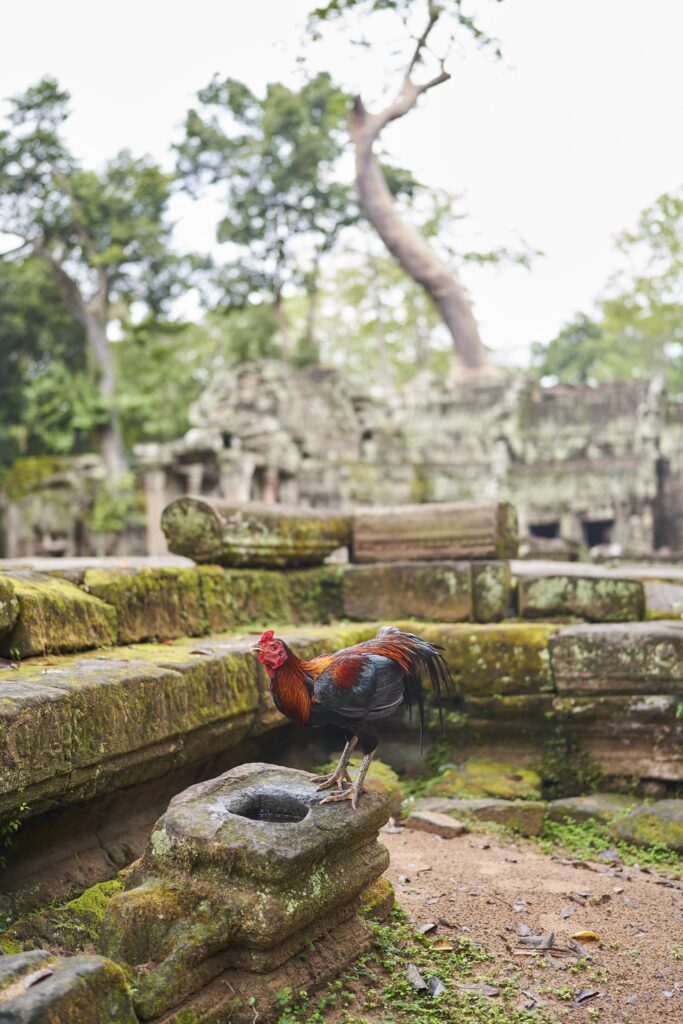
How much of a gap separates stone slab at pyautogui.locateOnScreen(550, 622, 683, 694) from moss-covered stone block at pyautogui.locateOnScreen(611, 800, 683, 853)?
0.73 m

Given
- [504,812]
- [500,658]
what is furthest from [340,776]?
[500,658]

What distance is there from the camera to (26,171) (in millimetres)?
25312

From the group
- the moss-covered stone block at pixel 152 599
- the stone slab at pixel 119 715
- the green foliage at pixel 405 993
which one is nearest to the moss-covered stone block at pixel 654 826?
the green foliage at pixel 405 993

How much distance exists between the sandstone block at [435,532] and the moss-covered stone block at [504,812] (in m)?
2.15

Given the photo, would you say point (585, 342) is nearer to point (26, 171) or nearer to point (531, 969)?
point (26, 171)

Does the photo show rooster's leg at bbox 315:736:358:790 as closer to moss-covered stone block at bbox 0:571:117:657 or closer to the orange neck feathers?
the orange neck feathers

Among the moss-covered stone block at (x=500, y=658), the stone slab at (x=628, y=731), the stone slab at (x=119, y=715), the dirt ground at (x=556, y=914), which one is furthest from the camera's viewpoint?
the moss-covered stone block at (x=500, y=658)

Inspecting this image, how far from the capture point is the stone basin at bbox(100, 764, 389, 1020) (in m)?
2.85

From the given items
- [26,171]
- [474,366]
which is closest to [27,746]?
[474,366]

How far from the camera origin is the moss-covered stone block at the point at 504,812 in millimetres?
5113

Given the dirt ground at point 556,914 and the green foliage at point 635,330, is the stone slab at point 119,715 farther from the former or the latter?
the green foliage at point 635,330

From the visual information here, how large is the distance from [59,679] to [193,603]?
78.7 inches

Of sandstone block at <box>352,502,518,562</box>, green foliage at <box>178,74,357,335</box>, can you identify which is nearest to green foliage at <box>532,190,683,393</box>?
green foliage at <box>178,74,357,335</box>

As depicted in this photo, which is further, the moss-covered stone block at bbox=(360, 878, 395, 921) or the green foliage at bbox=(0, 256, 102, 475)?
the green foliage at bbox=(0, 256, 102, 475)
